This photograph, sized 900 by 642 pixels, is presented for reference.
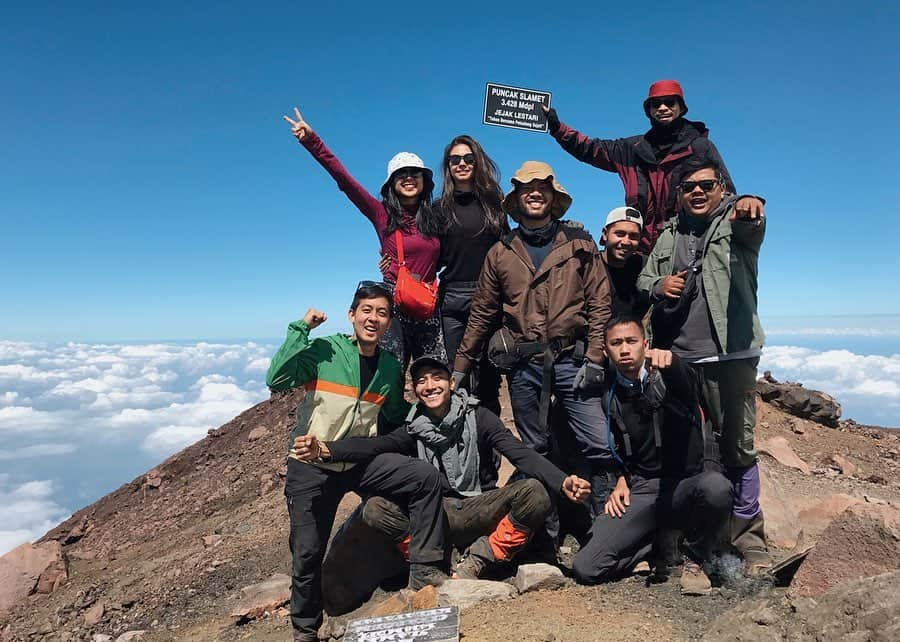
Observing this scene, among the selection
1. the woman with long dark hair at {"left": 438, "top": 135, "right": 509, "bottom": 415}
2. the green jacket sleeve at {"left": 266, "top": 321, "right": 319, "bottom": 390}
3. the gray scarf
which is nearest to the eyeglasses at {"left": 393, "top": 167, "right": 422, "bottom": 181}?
the woman with long dark hair at {"left": 438, "top": 135, "right": 509, "bottom": 415}

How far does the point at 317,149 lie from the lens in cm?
645

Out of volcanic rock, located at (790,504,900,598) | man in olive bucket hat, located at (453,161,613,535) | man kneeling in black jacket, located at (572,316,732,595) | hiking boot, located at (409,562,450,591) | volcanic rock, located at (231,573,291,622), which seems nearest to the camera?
man kneeling in black jacket, located at (572,316,732,595)

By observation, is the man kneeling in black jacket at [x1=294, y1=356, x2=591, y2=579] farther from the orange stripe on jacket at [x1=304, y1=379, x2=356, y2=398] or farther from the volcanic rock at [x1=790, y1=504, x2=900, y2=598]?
the volcanic rock at [x1=790, y1=504, x2=900, y2=598]

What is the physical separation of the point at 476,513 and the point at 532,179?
10.6 feet

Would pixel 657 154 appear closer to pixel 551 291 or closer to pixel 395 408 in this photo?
pixel 551 291

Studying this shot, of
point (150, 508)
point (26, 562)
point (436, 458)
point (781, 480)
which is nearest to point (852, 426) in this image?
point (781, 480)

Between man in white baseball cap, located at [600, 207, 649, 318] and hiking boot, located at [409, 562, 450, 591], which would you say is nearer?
hiking boot, located at [409, 562, 450, 591]

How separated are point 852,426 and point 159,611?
15967 mm

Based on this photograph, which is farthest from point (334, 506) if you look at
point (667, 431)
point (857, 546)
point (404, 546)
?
point (857, 546)

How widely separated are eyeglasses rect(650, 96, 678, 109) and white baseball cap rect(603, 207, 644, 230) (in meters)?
1.14

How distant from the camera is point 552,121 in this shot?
6793 millimetres

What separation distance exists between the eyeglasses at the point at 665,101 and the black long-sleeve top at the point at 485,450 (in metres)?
3.57

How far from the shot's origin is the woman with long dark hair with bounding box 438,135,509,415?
6254 millimetres

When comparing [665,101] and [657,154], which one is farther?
[657,154]
